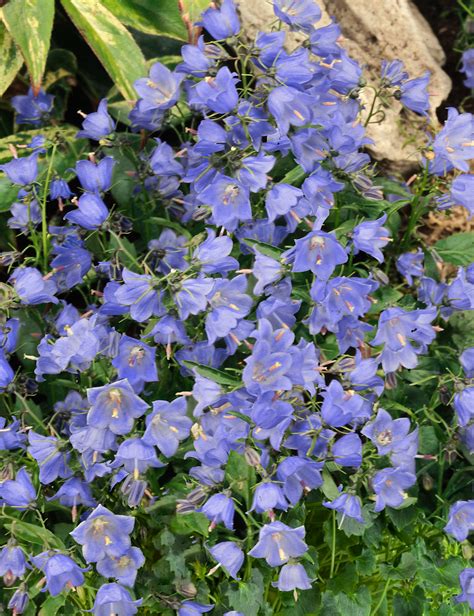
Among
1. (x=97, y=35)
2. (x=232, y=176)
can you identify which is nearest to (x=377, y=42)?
(x=97, y=35)

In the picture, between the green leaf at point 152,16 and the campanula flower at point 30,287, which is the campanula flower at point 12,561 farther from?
the green leaf at point 152,16

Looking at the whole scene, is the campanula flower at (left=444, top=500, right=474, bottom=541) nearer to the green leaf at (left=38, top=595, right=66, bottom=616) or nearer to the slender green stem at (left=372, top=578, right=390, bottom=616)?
the slender green stem at (left=372, top=578, right=390, bottom=616)

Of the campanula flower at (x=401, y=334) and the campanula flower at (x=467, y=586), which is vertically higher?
the campanula flower at (x=401, y=334)

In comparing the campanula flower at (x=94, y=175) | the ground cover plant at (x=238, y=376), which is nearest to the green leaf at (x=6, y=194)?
the ground cover plant at (x=238, y=376)

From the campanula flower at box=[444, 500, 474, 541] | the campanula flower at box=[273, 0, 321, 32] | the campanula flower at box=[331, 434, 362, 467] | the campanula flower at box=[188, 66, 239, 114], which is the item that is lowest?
the campanula flower at box=[444, 500, 474, 541]

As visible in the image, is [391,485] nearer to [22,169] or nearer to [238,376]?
[238,376]

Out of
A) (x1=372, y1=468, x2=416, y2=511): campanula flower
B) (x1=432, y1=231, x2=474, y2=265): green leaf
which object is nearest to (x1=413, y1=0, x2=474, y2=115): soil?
(x1=432, y1=231, x2=474, y2=265): green leaf

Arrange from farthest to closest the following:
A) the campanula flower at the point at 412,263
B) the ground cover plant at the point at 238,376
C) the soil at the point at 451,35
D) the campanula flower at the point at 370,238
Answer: the soil at the point at 451,35 → the campanula flower at the point at 412,263 → the campanula flower at the point at 370,238 → the ground cover plant at the point at 238,376
